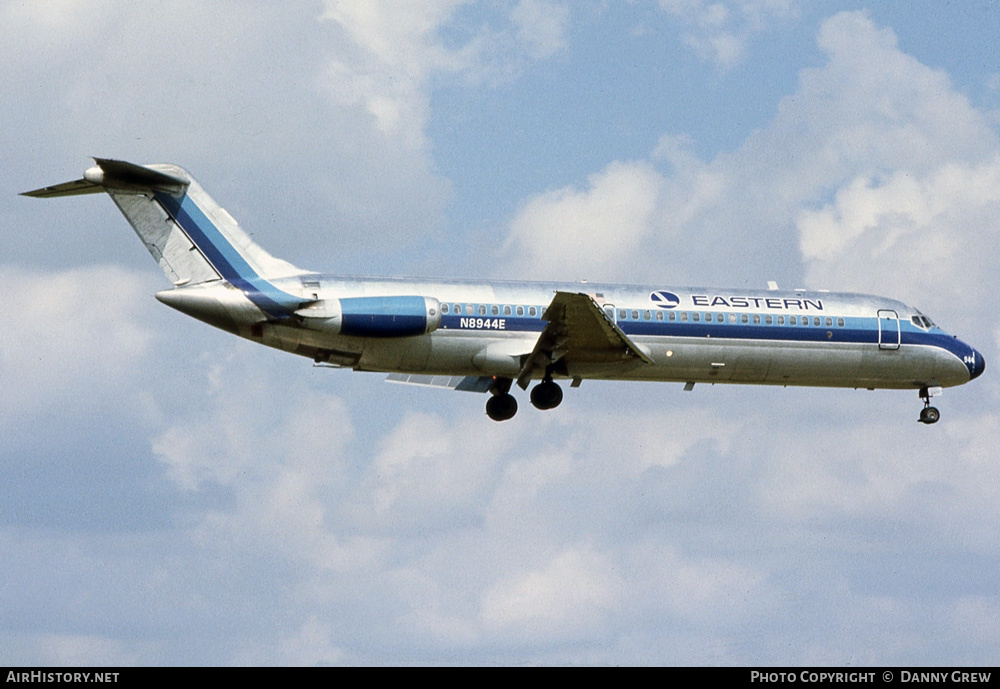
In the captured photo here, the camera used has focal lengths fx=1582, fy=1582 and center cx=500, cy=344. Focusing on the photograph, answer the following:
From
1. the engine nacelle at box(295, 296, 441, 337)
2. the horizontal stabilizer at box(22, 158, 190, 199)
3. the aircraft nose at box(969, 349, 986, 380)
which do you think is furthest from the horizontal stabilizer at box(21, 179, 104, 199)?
the aircraft nose at box(969, 349, 986, 380)

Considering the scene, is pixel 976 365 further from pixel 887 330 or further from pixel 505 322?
pixel 505 322

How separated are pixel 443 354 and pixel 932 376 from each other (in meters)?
14.1

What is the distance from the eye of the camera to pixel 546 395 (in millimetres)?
39438

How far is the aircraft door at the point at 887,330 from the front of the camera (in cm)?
4188

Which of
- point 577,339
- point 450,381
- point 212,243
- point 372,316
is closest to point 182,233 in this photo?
point 212,243

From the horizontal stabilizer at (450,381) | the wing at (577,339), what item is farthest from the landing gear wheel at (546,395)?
the horizontal stabilizer at (450,381)

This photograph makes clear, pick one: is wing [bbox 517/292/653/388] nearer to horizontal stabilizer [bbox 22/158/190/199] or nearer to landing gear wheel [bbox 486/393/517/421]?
landing gear wheel [bbox 486/393/517/421]

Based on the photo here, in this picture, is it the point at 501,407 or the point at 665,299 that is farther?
the point at 501,407

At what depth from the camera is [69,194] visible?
35.9 m

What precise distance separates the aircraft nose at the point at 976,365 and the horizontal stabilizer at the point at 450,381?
529 inches

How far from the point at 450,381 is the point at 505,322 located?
15.6ft

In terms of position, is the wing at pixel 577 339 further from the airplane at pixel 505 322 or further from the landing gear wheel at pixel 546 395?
the landing gear wheel at pixel 546 395
